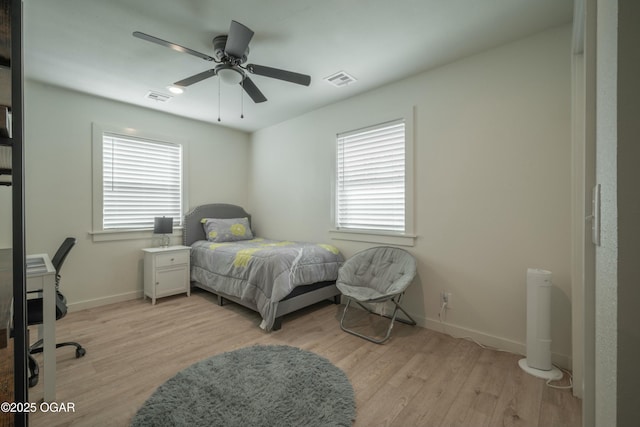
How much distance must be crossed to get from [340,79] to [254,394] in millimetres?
2952

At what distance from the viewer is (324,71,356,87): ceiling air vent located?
2.83 metres

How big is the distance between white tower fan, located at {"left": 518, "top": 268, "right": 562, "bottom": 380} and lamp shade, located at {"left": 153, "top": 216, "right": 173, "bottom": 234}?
3.97 metres

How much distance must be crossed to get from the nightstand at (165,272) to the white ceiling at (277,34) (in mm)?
2025

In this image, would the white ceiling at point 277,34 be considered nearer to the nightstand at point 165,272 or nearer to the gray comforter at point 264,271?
the gray comforter at point 264,271

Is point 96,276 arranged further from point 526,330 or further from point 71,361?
point 526,330

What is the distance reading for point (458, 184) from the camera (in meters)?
2.58

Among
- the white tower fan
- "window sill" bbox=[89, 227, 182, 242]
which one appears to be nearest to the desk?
"window sill" bbox=[89, 227, 182, 242]

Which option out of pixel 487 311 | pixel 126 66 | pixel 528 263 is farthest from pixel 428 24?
pixel 126 66

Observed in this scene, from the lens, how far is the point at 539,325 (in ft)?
6.52

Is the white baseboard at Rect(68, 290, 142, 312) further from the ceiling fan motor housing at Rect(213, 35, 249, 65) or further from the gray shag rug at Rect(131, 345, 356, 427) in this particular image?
the ceiling fan motor housing at Rect(213, 35, 249, 65)

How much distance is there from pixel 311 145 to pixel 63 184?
3027 millimetres

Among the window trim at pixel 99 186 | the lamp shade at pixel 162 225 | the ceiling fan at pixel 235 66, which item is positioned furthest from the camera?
the lamp shade at pixel 162 225

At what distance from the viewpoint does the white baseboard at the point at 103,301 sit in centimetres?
321

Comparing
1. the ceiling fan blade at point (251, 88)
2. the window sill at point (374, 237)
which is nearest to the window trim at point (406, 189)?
the window sill at point (374, 237)
